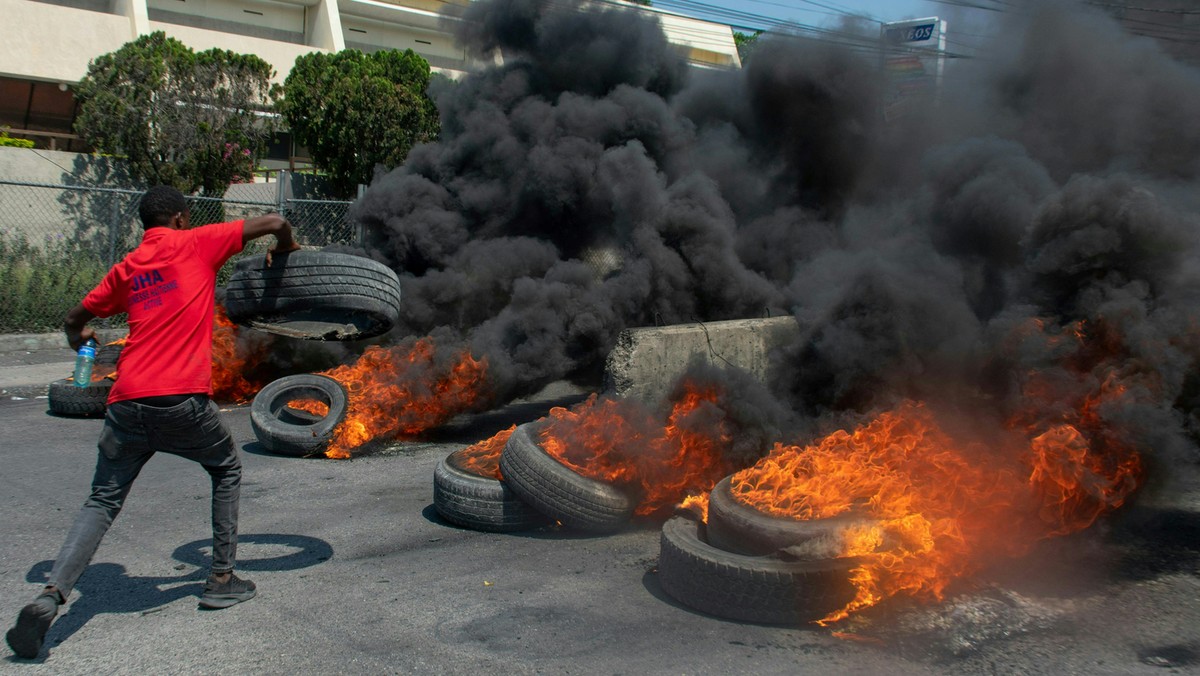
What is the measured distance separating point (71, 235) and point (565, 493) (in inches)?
482

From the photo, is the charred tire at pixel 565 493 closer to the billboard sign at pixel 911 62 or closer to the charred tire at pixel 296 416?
the charred tire at pixel 296 416

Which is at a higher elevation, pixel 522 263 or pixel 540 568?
pixel 522 263

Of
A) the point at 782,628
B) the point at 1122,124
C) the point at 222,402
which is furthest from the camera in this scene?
the point at 222,402

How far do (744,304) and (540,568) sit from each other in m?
6.06

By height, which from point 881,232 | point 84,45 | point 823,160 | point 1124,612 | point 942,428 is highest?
point 84,45

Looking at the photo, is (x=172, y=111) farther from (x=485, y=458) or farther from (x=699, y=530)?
(x=699, y=530)

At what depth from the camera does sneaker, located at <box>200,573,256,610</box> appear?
4.25m

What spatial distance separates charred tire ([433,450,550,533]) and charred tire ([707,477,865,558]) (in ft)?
4.15

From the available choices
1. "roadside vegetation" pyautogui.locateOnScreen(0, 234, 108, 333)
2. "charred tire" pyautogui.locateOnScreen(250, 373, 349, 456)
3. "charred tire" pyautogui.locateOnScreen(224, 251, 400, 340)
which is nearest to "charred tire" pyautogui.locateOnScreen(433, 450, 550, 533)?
"charred tire" pyautogui.locateOnScreen(224, 251, 400, 340)

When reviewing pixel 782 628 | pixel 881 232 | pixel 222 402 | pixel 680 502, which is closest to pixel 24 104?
pixel 222 402

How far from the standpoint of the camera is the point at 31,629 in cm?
356

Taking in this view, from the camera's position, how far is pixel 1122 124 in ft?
27.4

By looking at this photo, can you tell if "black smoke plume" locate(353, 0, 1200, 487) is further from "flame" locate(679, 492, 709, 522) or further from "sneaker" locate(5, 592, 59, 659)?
"sneaker" locate(5, 592, 59, 659)

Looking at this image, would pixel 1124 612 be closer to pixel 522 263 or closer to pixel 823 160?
pixel 522 263
